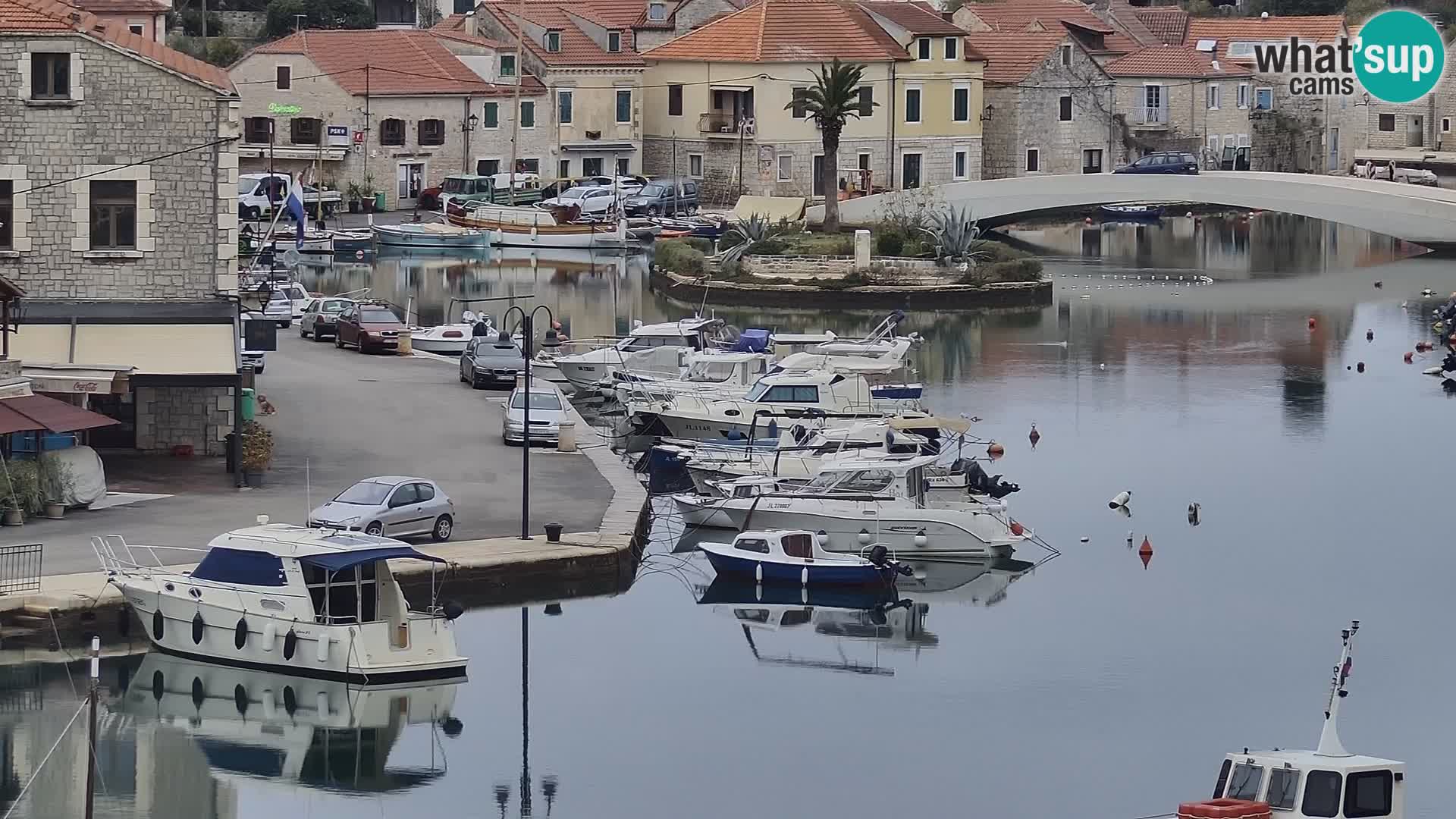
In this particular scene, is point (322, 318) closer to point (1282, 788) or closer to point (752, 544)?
point (752, 544)

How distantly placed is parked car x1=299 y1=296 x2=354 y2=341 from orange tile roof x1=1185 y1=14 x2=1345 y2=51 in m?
72.9

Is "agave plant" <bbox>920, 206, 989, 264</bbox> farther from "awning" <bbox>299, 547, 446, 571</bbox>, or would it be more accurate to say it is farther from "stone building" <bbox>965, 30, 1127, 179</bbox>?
"awning" <bbox>299, 547, 446, 571</bbox>

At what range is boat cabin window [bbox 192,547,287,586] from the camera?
36375 mm

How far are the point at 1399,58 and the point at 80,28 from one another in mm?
97708

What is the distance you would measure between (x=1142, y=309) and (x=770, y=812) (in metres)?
59.4

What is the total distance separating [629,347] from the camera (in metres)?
66.7

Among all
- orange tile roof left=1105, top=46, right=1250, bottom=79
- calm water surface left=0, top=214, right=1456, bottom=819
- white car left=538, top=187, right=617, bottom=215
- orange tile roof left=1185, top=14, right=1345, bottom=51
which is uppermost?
orange tile roof left=1185, top=14, right=1345, bottom=51

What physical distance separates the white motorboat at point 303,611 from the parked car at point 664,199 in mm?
75723

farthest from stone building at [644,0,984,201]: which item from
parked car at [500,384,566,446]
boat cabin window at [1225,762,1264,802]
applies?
boat cabin window at [1225,762,1264,802]

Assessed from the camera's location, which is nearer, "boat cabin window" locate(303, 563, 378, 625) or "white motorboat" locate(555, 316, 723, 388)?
"boat cabin window" locate(303, 563, 378, 625)

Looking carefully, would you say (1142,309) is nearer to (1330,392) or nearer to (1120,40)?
(1330,392)

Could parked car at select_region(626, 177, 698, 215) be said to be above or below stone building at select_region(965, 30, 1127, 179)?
below

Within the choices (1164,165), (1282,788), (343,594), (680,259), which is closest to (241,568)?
(343,594)

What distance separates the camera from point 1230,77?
12962 centimetres
